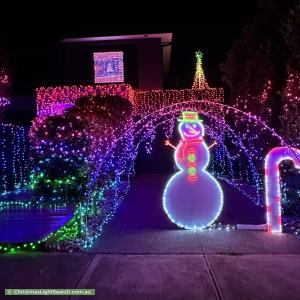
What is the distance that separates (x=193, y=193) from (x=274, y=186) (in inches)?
57.6

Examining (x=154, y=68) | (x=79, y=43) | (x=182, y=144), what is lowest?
(x=182, y=144)

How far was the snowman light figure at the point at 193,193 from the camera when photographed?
766 centimetres

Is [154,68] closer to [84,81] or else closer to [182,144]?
[84,81]

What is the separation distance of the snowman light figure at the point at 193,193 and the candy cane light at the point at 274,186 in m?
0.88

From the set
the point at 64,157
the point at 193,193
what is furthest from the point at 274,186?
the point at 64,157

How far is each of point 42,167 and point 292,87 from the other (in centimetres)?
582

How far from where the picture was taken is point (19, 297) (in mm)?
4715

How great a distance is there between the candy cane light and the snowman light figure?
0.88 m

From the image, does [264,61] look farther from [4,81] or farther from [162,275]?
[162,275]

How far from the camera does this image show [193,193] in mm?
7676

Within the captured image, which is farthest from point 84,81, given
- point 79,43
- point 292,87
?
point 292,87

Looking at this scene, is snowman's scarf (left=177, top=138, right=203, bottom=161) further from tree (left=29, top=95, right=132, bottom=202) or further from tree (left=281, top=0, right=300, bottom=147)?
tree (left=281, top=0, right=300, bottom=147)

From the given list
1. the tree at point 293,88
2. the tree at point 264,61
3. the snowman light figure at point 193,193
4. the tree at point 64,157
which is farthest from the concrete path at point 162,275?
the tree at point 264,61

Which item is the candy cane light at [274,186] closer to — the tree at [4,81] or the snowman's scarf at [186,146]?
the snowman's scarf at [186,146]
